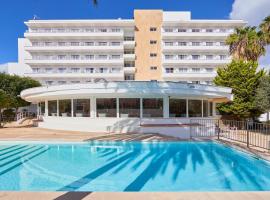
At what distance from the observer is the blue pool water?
27.8 feet

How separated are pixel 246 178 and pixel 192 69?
139 ft

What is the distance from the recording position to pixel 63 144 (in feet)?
51.5

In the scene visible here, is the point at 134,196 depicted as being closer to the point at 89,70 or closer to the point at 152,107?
the point at 152,107

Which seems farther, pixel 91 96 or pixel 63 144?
pixel 91 96

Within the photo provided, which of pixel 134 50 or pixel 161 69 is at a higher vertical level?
pixel 134 50

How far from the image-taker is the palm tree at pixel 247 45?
26664 millimetres

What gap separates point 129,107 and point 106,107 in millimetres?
2177

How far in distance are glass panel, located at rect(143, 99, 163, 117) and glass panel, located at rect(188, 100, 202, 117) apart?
9.85ft

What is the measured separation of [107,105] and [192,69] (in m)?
32.9

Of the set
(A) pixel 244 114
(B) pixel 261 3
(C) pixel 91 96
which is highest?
(B) pixel 261 3

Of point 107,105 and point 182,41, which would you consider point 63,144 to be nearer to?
point 107,105

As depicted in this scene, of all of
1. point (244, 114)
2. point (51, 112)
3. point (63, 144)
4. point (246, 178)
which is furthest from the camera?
point (244, 114)

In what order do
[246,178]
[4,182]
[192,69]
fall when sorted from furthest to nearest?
[192,69]
[246,178]
[4,182]

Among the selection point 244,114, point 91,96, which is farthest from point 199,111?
point 91,96
